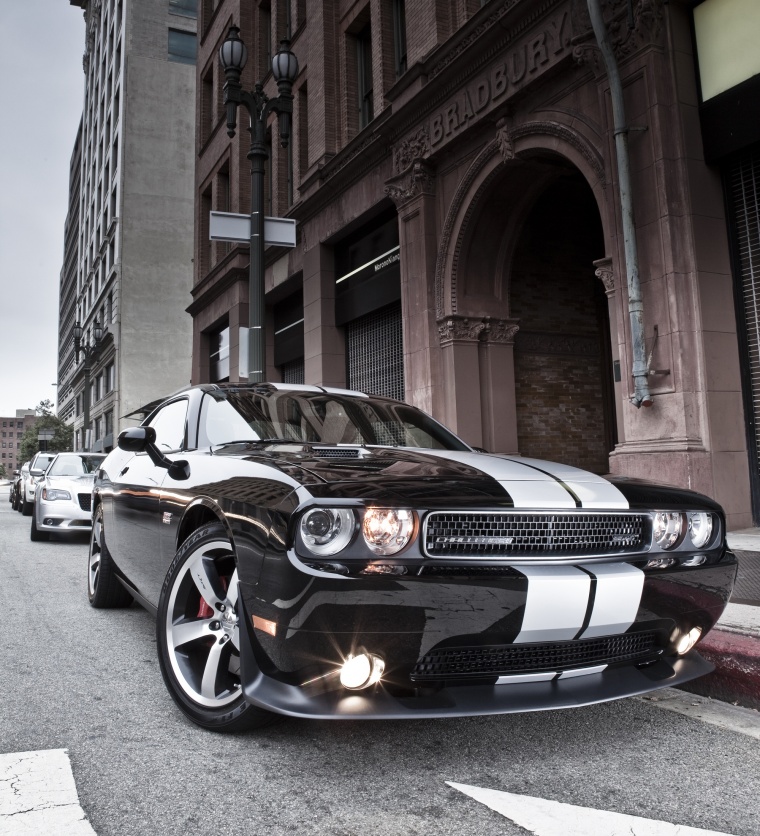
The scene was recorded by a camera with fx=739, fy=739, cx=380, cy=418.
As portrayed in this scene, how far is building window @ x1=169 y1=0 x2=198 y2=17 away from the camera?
45719 millimetres

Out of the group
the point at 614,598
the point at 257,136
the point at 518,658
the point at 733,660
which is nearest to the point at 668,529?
the point at 614,598

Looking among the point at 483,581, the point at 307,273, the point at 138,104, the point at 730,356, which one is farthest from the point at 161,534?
the point at 138,104

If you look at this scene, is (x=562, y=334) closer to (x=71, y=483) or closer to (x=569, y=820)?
(x=71, y=483)

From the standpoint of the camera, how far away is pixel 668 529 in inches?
108

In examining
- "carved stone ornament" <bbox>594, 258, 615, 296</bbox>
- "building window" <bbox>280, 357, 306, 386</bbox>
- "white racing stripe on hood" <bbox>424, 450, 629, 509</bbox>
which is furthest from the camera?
"building window" <bbox>280, 357, 306, 386</bbox>

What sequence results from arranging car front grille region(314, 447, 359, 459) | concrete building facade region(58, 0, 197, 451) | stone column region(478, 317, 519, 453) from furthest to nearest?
concrete building facade region(58, 0, 197, 451)
stone column region(478, 317, 519, 453)
car front grille region(314, 447, 359, 459)

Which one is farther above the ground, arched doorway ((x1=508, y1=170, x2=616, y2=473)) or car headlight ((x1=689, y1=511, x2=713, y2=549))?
arched doorway ((x1=508, y1=170, x2=616, y2=473))

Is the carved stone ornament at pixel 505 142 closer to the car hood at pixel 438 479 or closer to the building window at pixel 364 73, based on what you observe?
the building window at pixel 364 73

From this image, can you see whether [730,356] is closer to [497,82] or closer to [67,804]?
[497,82]

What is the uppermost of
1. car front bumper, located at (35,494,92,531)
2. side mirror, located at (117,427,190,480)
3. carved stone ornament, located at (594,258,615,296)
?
carved stone ornament, located at (594,258,615,296)

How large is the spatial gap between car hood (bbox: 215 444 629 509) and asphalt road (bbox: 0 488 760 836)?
0.86m

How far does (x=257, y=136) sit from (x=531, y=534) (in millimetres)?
8337

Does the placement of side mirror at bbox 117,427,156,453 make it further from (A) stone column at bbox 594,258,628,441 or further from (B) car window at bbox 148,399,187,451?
(A) stone column at bbox 594,258,628,441

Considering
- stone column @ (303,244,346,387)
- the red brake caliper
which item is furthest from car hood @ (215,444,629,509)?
stone column @ (303,244,346,387)
